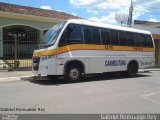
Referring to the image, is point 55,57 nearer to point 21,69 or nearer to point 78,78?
point 78,78

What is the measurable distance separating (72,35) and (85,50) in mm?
1085

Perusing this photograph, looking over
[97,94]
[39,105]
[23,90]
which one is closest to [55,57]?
[23,90]

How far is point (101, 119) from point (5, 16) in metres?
19.2

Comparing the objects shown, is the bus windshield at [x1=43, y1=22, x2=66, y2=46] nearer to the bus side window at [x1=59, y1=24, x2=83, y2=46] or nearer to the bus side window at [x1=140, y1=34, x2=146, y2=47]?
the bus side window at [x1=59, y1=24, x2=83, y2=46]

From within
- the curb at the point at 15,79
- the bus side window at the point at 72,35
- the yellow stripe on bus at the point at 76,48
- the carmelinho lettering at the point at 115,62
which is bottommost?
the curb at the point at 15,79

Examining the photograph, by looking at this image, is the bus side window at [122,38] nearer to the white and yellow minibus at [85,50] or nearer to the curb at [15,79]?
the white and yellow minibus at [85,50]

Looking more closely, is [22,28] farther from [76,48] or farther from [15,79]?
[76,48]

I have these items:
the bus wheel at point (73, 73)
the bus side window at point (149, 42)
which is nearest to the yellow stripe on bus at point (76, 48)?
the bus wheel at point (73, 73)

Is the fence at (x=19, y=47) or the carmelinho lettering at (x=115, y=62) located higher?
the fence at (x=19, y=47)

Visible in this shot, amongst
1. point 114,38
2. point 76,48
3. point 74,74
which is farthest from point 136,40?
point 74,74

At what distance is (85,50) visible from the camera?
611 inches

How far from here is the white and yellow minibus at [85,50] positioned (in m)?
14.5

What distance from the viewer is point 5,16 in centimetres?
2525

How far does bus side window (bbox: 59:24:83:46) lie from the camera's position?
47.8ft
